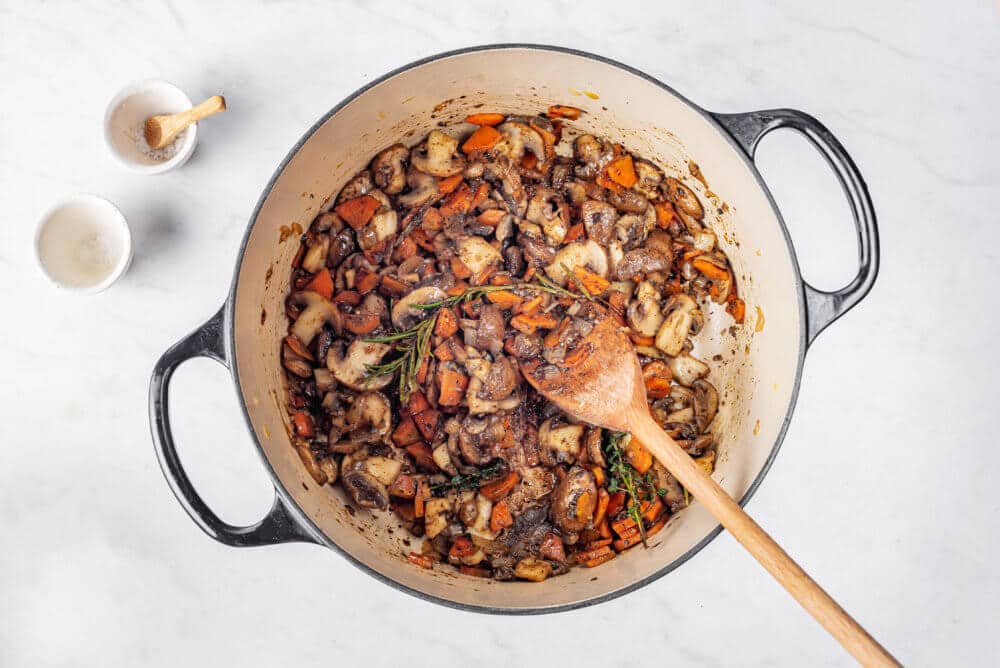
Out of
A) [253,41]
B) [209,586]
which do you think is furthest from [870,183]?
[209,586]

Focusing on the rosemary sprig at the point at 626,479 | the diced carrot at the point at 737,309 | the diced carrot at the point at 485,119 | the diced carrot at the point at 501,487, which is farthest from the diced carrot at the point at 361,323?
the diced carrot at the point at 737,309

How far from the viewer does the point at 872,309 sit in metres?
2.43

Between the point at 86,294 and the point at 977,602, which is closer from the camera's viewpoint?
the point at 86,294

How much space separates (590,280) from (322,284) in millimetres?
815

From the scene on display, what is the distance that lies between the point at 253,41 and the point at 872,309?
221 centimetres

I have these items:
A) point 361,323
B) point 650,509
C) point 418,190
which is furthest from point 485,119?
point 650,509

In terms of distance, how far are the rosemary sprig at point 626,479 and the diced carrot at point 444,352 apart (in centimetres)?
54

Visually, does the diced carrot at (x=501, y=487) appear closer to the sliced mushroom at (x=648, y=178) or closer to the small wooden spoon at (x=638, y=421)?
the small wooden spoon at (x=638, y=421)

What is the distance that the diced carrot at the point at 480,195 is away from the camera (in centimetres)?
229

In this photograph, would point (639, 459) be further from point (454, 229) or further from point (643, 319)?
point (454, 229)

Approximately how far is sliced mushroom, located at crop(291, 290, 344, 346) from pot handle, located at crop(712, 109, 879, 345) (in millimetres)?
1216

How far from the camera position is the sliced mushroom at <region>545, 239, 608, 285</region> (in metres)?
2.24

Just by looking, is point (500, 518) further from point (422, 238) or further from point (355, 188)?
point (355, 188)

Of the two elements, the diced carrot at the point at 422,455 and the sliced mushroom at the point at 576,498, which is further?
the diced carrot at the point at 422,455
